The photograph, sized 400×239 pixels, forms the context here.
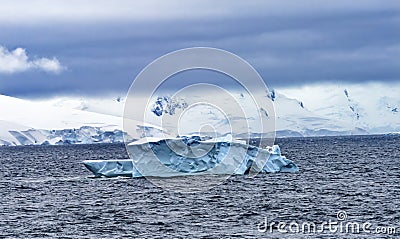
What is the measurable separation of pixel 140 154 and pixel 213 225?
24374 mm

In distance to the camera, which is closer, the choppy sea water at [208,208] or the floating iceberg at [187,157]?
the choppy sea water at [208,208]

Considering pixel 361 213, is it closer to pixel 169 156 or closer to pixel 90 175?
pixel 169 156

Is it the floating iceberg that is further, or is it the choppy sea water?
the floating iceberg

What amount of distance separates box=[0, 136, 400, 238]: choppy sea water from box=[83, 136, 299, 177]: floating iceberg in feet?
4.15

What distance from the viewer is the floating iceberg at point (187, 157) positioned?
64188mm

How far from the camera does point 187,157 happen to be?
6544cm

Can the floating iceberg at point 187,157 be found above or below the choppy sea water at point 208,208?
above

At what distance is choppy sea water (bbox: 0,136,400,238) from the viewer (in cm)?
3928

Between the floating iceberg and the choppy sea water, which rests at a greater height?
the floating iceberg

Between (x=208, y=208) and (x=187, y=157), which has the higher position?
(x=187, y=157)

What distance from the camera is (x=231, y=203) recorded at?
50625 millimetres

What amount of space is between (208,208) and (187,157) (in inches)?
679

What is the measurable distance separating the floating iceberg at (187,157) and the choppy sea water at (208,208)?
1266 mm

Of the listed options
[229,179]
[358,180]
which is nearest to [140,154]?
[229,179]
